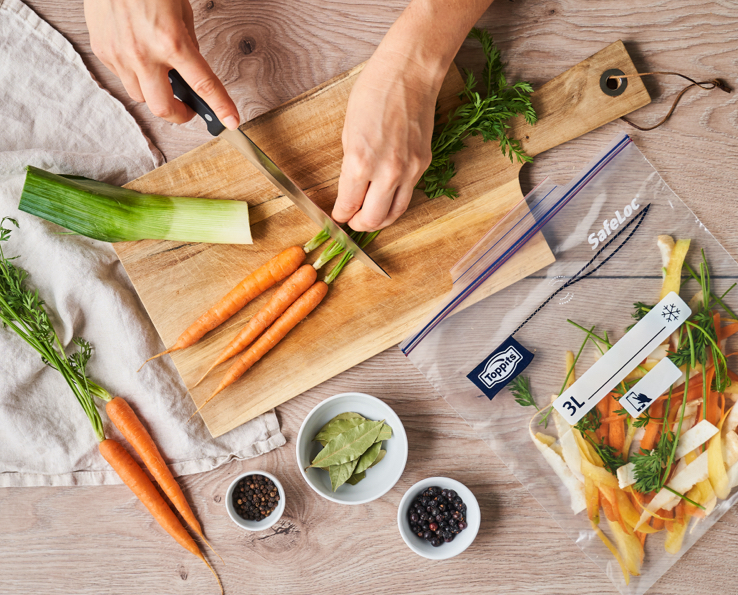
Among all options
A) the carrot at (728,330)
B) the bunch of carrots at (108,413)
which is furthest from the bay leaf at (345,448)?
the carrot at (728,330)

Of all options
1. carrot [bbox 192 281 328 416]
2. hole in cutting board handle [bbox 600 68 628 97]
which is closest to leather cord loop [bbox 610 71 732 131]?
hole in cutting board handle [bbox 600 68 628 97]

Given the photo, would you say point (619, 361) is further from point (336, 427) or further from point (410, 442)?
point (336, 427)

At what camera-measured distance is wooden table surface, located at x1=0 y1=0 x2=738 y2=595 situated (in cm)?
152

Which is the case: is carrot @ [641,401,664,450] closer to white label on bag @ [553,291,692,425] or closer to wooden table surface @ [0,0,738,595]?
white label on bag @ [553,291,692,425]

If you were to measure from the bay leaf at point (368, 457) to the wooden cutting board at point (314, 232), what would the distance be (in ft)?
0.81

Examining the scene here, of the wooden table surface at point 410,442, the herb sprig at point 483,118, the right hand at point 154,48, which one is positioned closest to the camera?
the right hand at point 154,48

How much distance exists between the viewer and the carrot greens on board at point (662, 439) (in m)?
1.43

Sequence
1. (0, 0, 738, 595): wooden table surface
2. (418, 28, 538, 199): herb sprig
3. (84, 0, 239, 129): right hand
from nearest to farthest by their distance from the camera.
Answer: (84, 0, 239, 129): right hand, (418, 28, 538, 199): herb sprig, (0, 0, 738, 595): wooden table surface

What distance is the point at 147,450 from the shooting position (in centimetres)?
154

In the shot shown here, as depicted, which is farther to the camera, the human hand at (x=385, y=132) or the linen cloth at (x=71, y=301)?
the linen cloth at (x=71, y=301)

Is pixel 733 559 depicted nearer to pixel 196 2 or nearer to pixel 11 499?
pixel 11 499

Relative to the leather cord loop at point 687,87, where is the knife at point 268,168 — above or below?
below

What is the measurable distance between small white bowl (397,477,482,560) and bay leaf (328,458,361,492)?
0.17 meters

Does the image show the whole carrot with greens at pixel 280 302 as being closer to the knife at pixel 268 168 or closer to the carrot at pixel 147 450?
the knife at pixel 268 168
